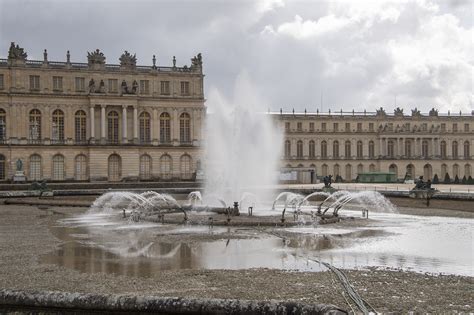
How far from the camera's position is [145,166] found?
7106 centimetres

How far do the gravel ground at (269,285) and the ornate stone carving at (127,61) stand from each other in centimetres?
5737

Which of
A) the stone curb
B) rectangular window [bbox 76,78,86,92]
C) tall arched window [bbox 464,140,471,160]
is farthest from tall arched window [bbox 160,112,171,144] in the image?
tall arched window [bbox 464,140,471,160]

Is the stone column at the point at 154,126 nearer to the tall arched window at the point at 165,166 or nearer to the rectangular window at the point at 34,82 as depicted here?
the tall arched window at the point at 165,166

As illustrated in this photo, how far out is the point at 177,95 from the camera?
236ft

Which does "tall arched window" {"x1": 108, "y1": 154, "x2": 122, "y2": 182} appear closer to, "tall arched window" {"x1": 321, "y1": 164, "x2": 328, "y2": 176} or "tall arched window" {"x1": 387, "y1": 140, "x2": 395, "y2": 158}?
"tall arched window" {"x1": 321, "y1": 164, "x2": 328, "y2": 176}

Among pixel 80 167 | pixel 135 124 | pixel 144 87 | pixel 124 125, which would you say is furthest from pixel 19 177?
pixel 144 87

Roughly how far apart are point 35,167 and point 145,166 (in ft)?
42.8

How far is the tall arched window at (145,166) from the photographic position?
232ft

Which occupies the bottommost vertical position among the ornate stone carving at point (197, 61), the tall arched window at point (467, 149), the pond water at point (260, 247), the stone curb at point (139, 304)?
the pond water at point (260, 247)

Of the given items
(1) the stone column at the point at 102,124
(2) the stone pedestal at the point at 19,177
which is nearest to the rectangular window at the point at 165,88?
(1) the stone column at the point at 102,124

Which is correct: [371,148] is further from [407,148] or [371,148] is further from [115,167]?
[115,167]

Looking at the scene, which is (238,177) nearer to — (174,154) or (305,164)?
(174,154)

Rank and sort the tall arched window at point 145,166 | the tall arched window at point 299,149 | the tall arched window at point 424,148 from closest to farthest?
the tall arched window at point 145,166 < the tall arched window at point 299,149 < the tall arched window at point 424,148

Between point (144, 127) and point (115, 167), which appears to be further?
point (144, 127)
